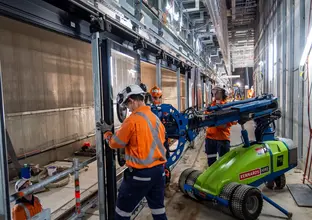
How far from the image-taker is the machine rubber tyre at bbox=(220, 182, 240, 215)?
298cm

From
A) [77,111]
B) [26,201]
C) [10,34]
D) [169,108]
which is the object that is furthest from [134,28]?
[77,111]

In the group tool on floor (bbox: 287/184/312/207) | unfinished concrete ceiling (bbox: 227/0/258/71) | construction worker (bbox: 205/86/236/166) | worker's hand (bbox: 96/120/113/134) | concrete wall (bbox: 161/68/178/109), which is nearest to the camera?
worker's hand (bbox: 96/120/113/134)

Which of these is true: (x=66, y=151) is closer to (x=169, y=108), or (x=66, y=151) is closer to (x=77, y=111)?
(x=77, y=111)

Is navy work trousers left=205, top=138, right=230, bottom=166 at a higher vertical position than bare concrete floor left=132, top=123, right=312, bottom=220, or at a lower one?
higher

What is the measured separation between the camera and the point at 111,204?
2869mm

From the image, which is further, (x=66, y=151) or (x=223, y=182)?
(x=66, y=151)

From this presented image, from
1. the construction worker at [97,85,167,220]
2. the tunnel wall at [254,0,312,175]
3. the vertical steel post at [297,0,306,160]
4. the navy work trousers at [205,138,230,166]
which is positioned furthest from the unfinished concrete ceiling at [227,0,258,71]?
the construction worker at [97,85,167,220]

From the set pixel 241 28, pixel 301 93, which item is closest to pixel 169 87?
pixel 301 93

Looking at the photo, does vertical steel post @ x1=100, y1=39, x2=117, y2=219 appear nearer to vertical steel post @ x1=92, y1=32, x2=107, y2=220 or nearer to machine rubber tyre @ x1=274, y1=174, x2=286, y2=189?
vertical steel post @ x1=92, y1=32, x2=107, y2=220

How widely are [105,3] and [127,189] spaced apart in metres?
1.96

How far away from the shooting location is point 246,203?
2.97m

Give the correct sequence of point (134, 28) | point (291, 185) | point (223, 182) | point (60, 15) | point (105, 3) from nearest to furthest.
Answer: point (60, 15), point (105, 3), point (223, 182), point (134, 28), point (291, 185)

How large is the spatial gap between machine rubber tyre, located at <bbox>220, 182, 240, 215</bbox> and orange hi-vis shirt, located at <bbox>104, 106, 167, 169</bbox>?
1.19m

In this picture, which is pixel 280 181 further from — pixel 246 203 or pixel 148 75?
pixel 148 75
